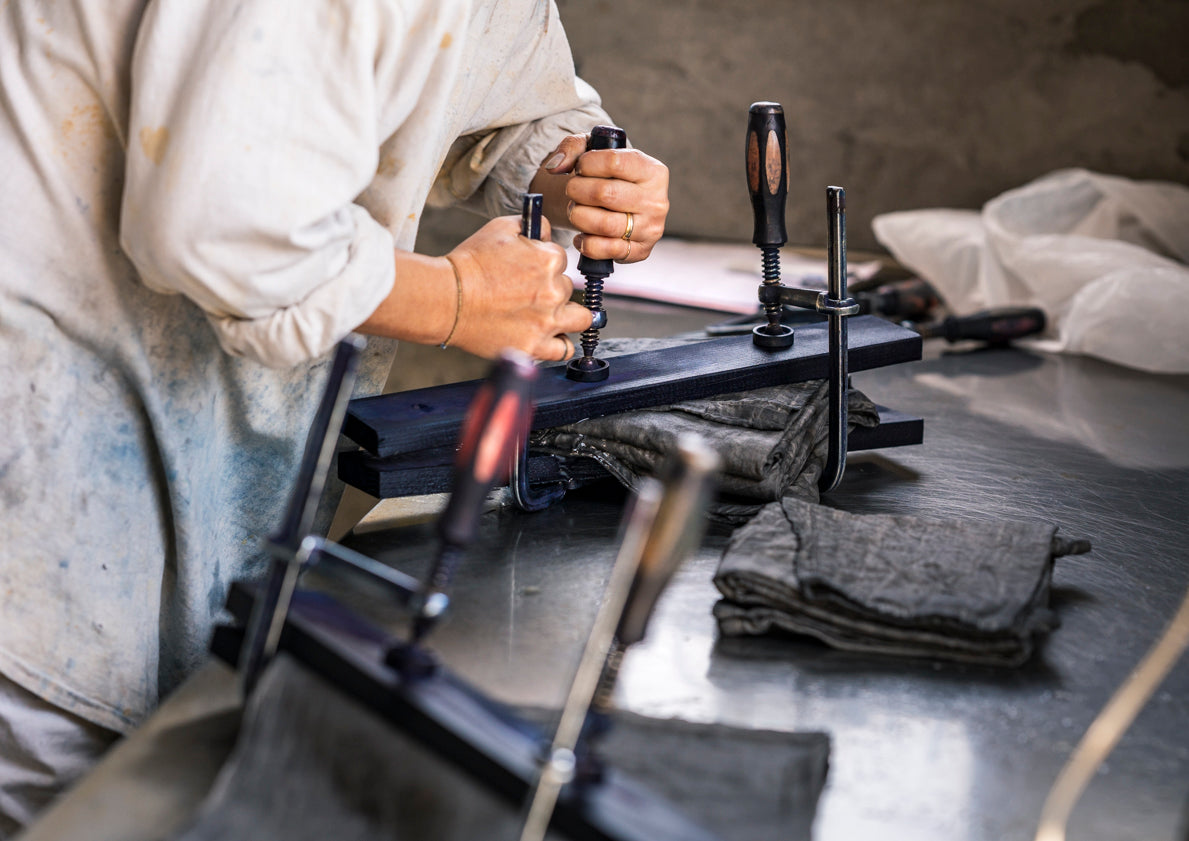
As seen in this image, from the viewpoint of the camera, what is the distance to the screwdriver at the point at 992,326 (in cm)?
194

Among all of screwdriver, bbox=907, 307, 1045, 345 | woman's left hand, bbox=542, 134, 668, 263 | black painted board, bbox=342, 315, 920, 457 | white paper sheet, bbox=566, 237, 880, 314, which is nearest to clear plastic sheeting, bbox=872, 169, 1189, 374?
screwdriver, bbox=907, 307, 1045, 345

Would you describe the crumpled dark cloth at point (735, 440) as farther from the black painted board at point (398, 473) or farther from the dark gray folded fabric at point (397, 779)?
the dark gray folded fabric at point (397, 779)

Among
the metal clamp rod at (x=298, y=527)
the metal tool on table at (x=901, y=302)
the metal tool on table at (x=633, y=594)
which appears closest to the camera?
the metal tool on table at (x=633, y=594)

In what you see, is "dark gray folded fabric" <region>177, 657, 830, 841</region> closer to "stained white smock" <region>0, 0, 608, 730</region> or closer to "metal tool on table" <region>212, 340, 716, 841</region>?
"metal tool on table" <region>212, 340, 716, 841</region>

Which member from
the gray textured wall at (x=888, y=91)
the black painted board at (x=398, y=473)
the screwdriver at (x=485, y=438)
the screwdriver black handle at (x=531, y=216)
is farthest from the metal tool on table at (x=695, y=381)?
the gray textured wall at (x=888, y=91)

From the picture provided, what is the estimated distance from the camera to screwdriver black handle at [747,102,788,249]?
3.72 feet

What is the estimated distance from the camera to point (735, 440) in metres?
1.10

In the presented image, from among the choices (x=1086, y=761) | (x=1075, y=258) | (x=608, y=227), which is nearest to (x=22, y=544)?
(x=608, y=227)

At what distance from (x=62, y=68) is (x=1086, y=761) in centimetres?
94

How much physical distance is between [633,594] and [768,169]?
73 cm

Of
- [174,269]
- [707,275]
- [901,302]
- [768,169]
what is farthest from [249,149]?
[707,275]

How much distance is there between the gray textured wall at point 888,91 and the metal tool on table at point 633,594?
97.4 inches

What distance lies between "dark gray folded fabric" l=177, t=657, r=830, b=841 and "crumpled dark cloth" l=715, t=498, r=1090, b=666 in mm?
163

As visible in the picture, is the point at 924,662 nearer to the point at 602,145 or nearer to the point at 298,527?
the point at 298,527
